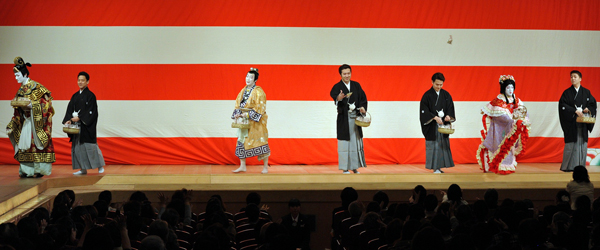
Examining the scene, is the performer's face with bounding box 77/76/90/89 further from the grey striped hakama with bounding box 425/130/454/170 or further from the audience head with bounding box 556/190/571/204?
the audience head with bounding box 556/190/571/204

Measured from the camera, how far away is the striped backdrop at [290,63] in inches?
264

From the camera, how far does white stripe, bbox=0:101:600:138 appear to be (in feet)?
22.3

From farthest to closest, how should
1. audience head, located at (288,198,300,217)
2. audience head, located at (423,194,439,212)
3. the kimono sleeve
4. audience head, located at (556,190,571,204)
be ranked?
the kimono sleeve < audience head, located at (556,190,571,204) < audience head, located at (288,198,300,217) < audience head, located at (423,194,439,212)

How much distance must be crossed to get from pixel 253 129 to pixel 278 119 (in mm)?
977

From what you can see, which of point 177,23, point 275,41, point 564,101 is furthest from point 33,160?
point 564,101

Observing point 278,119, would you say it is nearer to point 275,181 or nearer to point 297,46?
point 297,46

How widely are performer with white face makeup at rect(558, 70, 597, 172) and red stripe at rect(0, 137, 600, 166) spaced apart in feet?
3.22

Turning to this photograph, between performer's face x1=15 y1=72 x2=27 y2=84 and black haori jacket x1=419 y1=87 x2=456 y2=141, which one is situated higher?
performer's face x1=15 y1=72 x2=27 y2=84

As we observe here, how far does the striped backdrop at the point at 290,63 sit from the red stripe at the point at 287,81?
13 millimetres

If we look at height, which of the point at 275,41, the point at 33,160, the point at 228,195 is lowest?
the point at 228,195

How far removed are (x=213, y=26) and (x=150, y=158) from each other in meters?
1.79

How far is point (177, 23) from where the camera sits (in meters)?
6.78

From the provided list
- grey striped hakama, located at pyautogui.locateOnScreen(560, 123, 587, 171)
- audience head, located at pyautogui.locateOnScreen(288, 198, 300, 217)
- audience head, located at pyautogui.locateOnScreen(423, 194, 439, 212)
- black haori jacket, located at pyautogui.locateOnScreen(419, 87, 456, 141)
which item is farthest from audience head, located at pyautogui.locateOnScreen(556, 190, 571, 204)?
audience head, located at pyautogui.locateOnScreen(288, 198, 300, 217)

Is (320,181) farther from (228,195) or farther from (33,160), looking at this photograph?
(33,160)
